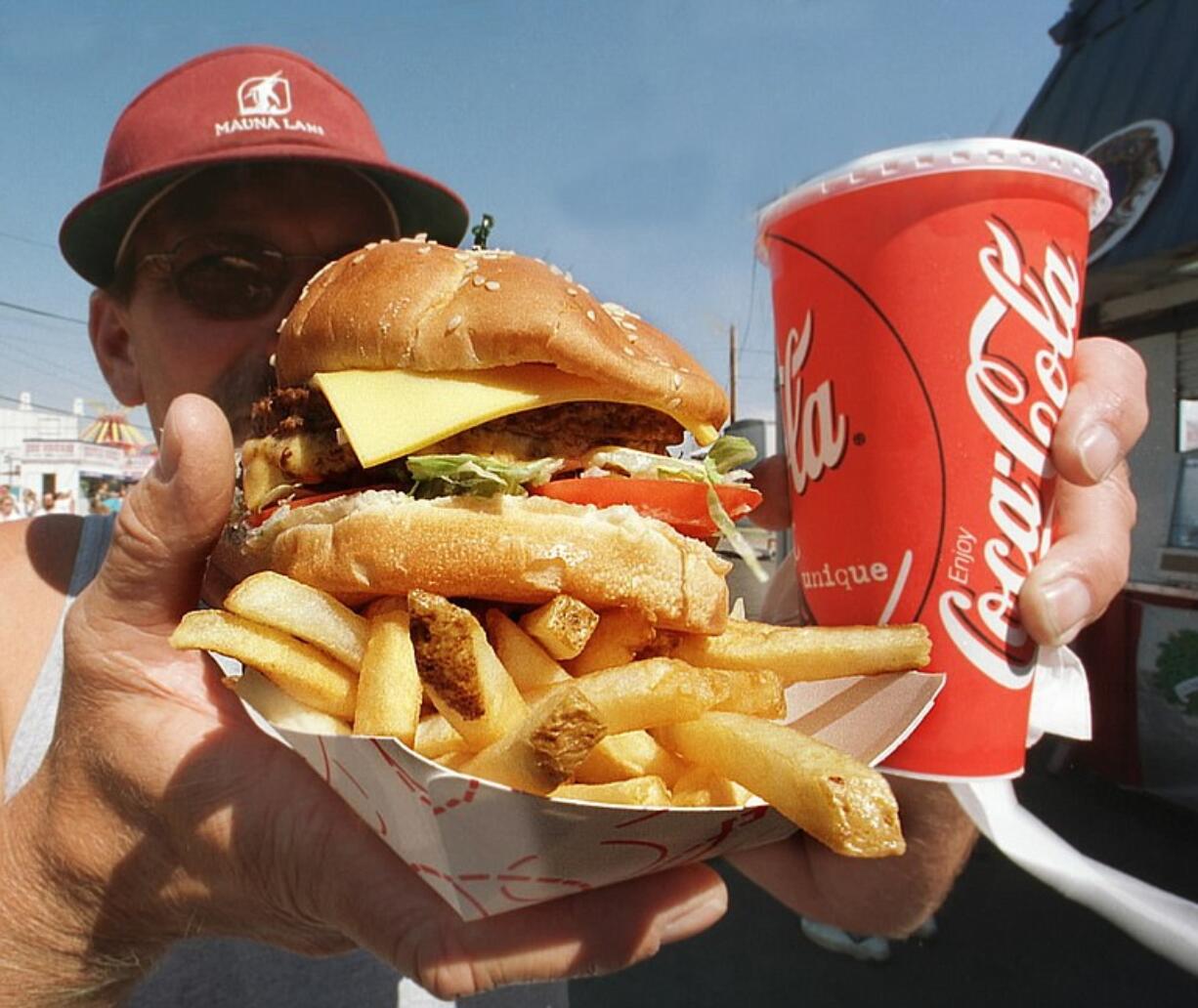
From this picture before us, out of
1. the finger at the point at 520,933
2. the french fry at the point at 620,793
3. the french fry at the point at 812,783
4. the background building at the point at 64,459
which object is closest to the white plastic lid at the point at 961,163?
the french fry at the point at 812,783

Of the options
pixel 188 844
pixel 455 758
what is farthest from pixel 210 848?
pixel 455 758

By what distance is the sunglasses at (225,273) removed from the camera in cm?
272

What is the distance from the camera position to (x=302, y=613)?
1.29 metres

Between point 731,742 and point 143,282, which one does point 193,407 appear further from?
point 143,282

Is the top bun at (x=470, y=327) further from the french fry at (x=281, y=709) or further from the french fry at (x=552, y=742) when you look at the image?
the french fry at (x=552, y=742)

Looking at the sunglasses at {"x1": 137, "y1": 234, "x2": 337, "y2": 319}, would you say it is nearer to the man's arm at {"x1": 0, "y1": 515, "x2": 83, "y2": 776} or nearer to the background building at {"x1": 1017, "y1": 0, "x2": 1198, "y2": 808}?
the man's arm at {"x1": 0, "y1": 515, "x2": 83, "y2": 776}

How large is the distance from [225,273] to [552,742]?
2355 millimetres

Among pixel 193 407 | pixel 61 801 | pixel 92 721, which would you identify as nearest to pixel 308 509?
pixel 193 407

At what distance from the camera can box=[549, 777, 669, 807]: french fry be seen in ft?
3.62

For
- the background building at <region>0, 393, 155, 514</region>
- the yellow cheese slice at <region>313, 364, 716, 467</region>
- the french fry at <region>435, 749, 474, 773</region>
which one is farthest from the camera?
the background building at <region>0, 393, 155, 514</region>

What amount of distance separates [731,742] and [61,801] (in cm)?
133

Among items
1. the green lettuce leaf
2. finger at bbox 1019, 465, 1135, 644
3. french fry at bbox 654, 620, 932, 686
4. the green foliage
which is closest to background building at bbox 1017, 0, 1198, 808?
the green foliage

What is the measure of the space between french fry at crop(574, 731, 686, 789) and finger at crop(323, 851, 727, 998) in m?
0.25

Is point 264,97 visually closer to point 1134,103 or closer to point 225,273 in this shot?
point 225,273
